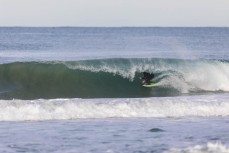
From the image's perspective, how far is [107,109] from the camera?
18.1 meters

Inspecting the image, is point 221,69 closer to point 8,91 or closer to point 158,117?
point 8,91

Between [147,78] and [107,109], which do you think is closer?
[107,109]

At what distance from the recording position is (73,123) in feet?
53.6

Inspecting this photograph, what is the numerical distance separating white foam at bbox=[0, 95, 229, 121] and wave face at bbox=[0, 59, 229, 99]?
14.2 ft

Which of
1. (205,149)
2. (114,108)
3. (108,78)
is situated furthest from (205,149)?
(108,78)

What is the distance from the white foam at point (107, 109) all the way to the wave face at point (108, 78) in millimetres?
4334

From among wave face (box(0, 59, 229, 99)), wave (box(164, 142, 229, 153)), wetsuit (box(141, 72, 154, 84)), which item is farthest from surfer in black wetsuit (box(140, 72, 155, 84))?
wave (box(164, 142, 229, 153))

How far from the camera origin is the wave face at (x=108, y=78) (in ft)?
79.3

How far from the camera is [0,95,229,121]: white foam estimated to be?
17.5m

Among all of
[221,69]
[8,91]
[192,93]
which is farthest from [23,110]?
[221,69]

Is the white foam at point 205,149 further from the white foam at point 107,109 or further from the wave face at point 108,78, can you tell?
the wave face at point 108,78

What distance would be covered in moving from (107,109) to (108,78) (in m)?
8.66

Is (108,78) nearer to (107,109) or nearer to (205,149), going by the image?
(107,109)

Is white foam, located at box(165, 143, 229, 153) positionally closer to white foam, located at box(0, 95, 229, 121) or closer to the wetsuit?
white foam, located at box(0, 95, 229, 121)
